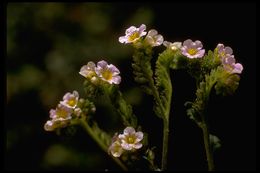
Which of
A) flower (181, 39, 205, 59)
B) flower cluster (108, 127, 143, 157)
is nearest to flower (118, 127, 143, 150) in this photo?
flower cluster (108, 127, 143, 157)

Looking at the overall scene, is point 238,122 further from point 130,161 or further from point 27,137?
point 130,161

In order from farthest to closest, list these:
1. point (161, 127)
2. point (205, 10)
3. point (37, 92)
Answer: point (37, 92)
point (205, 10)
point (161, 127)

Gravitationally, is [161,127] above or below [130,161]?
above

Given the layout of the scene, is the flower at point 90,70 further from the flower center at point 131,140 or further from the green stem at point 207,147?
the green stem at point 207,147

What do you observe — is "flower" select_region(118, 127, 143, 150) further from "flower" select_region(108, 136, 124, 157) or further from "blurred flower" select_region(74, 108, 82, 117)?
"blurred flower" select_region(74, 108, 82, 117)

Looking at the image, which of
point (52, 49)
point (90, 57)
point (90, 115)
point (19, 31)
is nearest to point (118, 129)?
point (90, 57)

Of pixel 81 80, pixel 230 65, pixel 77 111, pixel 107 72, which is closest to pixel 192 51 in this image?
pixel 230 65
